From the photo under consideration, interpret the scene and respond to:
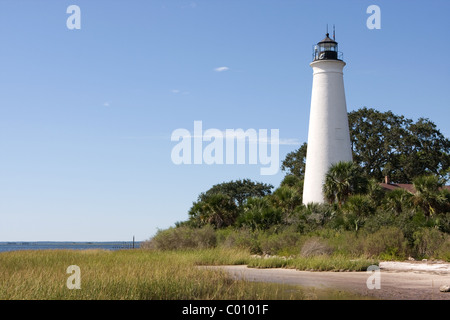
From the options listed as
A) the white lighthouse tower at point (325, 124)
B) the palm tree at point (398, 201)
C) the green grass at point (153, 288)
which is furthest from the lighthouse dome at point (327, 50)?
the green grass at point (153, 288)

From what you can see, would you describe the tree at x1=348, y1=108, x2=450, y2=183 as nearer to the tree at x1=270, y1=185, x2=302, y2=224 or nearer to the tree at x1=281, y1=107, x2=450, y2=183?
the tree at x1=281, y1=107, x2=450, y2=183

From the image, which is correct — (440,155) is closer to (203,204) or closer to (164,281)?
(203,204)

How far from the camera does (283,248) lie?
2723 cm

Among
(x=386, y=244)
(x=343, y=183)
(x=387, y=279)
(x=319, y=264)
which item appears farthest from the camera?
(x=343, y=183)

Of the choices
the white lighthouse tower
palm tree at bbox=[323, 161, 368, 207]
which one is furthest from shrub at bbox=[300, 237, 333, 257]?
the white lighthouse tower

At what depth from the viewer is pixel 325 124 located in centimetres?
3700

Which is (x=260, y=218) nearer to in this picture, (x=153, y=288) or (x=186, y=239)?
(x=186, y=239)

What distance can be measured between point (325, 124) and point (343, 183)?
4.61 meters

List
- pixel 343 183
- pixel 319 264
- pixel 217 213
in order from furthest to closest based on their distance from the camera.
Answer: pixel 217 213 < pixel 343 183 < pixel 319 264

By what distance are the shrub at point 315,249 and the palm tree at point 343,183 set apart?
10583mm

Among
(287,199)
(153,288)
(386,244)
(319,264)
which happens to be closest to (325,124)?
(287,199)

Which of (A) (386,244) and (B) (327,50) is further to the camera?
(B) (327,50)

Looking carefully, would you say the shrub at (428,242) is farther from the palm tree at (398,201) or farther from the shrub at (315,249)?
the palm tree at (398,201)
